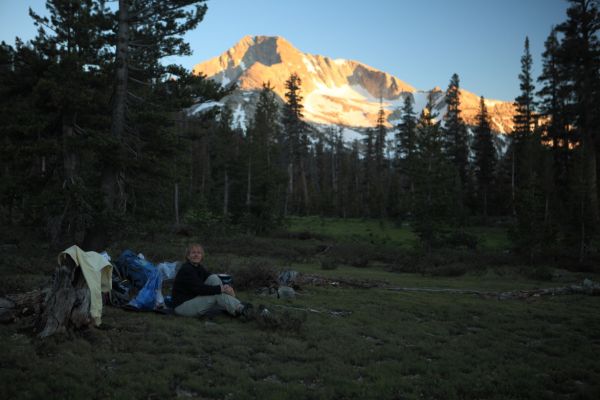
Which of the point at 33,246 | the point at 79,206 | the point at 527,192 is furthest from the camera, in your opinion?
the point at 527,192

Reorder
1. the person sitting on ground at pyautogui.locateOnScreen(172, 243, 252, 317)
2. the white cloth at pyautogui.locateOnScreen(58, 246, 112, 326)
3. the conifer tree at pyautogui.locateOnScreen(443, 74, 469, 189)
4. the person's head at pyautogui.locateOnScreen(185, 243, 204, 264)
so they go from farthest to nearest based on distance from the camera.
A: the conifer tree at pyautogui.locateOnScreen(443, 74, 469, 189) < the person's head at pyautogui.locateOnScreen(185, 243, 204, 264) < the person sitting on ground at pyautogui.locateOnScreen(172, 243, 252, 317) < the white cloth at pyautogui.locateOnScreen(58, 246, 112, 326)

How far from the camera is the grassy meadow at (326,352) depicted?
17.5 feet

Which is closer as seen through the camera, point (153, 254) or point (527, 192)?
point (153, 254)

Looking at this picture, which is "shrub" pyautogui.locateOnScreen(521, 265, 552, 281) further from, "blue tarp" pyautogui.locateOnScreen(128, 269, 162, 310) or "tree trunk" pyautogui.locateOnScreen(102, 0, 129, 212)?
"tree trunk" pyautogui.locateOnScreen(102, 0, 129, 212)

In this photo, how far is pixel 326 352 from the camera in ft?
23.3

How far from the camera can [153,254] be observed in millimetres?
18188

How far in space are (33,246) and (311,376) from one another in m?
16.7

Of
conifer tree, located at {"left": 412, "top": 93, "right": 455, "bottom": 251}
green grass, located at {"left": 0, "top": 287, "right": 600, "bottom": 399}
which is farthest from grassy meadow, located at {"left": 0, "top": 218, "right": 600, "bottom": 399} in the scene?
conifer tree, located at {"left": 412, "top": 93, "right": 455, "bottom": 251}

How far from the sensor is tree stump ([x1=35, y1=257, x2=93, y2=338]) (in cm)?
654

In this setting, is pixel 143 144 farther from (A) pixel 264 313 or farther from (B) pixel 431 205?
(B) pixel 431 205

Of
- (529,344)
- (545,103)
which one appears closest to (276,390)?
(529,344)

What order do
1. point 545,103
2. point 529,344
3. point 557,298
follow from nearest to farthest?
1. point 529,344
2. point 557,298
3. point 545,103

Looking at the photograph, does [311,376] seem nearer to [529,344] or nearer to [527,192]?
[529,344]

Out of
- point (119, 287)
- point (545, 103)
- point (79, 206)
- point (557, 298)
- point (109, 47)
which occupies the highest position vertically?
point (545, 103)
